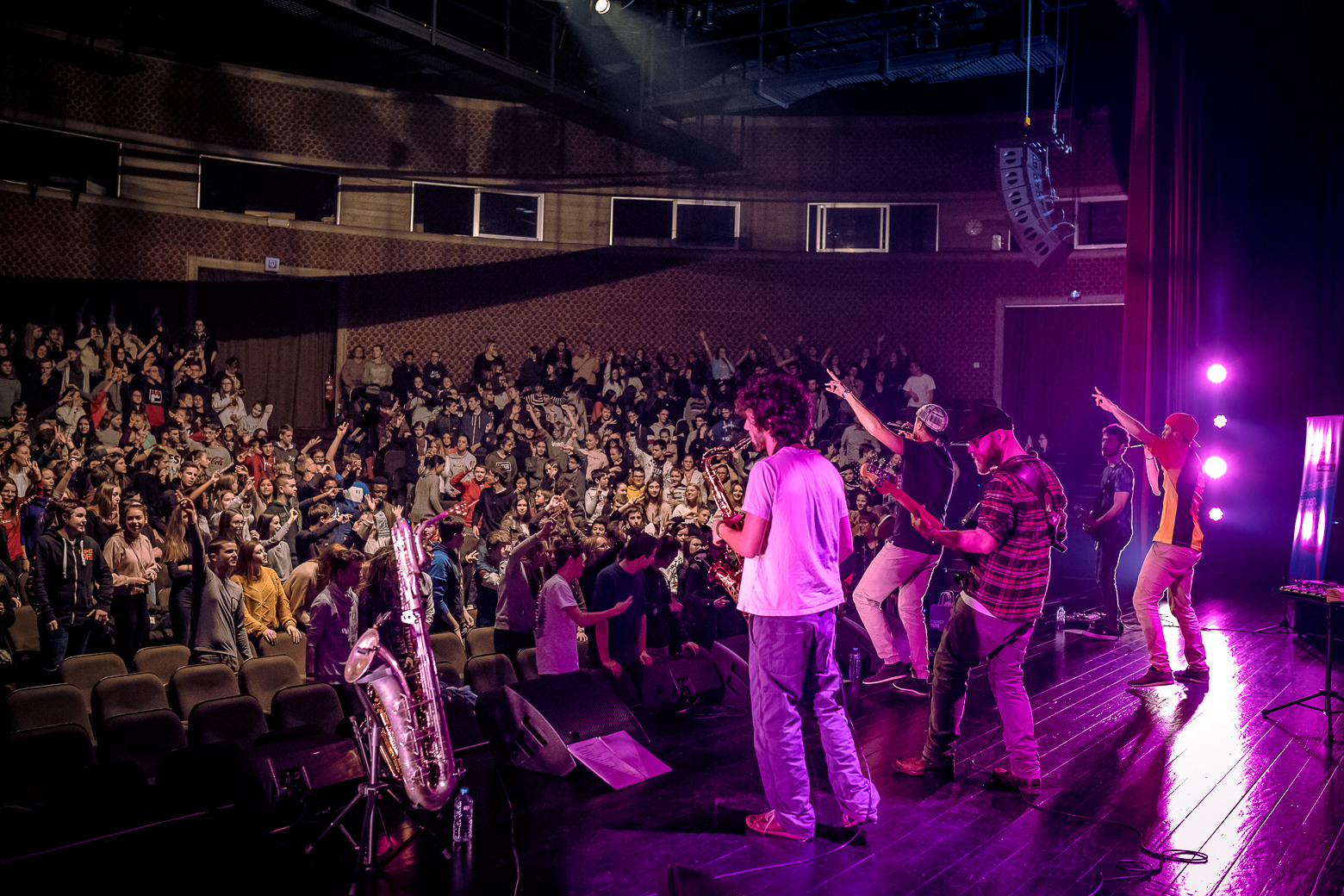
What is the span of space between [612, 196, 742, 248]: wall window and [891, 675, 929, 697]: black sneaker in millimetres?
10808

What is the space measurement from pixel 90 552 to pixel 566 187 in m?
10.1

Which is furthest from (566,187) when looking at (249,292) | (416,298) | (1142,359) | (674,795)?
(674,795)

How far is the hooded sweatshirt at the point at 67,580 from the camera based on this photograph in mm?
6227

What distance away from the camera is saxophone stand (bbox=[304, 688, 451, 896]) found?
317 cm

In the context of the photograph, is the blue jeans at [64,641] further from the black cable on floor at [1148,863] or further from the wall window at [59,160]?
the wall window at [59,160]

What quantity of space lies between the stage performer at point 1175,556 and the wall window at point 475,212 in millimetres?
11114

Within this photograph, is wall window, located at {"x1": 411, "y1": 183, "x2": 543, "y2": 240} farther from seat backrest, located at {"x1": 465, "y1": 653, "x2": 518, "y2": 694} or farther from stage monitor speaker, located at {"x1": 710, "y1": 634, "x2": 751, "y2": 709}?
stage monitor speaker, located at {"x1": 710, "y1": 634, "x2": 751, "y2": 709}

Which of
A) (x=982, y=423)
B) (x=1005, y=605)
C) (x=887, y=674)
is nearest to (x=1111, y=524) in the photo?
(x=887, y=674)

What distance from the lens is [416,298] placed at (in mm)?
14320

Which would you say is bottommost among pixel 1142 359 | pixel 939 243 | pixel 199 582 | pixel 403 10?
pixel 199 582

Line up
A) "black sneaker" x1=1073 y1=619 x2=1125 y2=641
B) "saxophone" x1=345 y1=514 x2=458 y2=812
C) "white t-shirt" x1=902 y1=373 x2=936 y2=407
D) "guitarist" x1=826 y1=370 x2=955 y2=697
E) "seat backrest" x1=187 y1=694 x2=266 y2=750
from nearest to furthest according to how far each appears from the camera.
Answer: "saxophone" x1=345 y1=514 x2=458 y2=812 < "seat backrest" x1=187 y1=694 x2=266 y2=750 < "guitarist" x1=826 y1=370 x2=955 y2=697 < "black sneaker" x1=1073 y1=619 x2=1125 y2=641 < "white t-shirt" x1=902 y1=373 x2=936 y2=407

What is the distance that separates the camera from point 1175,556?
18.6 feet

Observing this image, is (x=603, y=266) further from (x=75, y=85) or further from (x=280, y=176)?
(x=75, y=85)

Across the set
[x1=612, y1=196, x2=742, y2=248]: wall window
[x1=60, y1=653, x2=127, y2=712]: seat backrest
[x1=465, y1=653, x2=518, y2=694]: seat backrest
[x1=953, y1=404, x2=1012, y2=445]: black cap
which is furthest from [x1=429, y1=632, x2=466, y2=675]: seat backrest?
[x1=612, y1=196, x2=742, y2=248]: wall window
